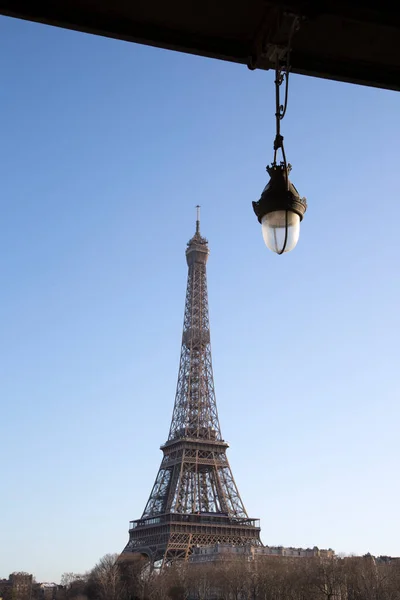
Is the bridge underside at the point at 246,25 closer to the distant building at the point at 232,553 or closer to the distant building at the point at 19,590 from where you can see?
the distant building at the point at 232,553

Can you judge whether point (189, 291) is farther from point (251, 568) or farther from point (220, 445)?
point (251, 568)

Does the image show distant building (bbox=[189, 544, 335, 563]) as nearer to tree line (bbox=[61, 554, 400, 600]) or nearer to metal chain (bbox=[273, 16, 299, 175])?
tree line (bbox=[61, 554, 400, 600])

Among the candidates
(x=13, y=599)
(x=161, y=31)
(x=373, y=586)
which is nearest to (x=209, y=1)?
(x=161, y=31)

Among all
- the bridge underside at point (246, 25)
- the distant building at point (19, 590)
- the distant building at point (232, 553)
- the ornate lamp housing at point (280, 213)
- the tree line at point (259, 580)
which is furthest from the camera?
the distant building at point (19, 590)

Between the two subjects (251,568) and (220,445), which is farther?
(220,445)

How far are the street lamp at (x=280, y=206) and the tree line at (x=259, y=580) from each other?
49703 mm

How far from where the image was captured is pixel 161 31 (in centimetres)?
509

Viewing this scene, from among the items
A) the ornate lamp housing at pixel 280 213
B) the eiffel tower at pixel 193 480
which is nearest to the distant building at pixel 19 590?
the eiffel tower at pixel 193 480

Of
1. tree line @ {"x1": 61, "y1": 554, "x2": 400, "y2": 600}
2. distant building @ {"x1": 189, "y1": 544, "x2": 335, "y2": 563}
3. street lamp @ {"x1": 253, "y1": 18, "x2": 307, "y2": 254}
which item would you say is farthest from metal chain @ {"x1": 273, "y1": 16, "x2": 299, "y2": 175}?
distant building @ {"x1": 189, "y1": 544, "x2": 335, "y2": 563}

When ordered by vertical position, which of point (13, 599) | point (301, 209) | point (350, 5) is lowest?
point (13, 599)

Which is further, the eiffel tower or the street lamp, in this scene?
the eiffel tower

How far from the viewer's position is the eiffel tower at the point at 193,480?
70.1 metres

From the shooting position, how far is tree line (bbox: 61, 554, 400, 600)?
177 ft

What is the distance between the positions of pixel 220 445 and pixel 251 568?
1820 cm
